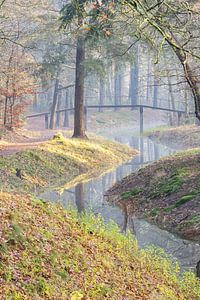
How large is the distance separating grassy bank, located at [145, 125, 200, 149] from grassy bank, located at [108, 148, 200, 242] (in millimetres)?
17725

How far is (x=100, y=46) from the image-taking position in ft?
82.8

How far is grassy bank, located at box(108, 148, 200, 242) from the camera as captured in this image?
488 inches

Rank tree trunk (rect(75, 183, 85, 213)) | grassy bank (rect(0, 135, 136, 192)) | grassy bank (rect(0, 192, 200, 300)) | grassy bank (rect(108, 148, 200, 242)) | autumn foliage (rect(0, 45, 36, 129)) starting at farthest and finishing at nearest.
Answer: autumn foliage (rect(0, 45, 36, 129)), grassy bank (rect(0, 135, 136, 192)), tree trunk (rect(75, 183, 85, 213)), grassy bank (rect(108, 148, 200, 242)), grassy bank (rect(0, 192, 200, 300))

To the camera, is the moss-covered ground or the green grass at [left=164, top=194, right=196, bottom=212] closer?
the moss-covered ground

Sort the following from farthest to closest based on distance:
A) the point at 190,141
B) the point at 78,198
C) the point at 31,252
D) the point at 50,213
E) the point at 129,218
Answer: the point at 190,141 → the point at 78,198 → the point at 129,218 → the point at 50,213 → the point at 31,252

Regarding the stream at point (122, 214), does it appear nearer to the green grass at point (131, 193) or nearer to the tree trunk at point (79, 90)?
the green grass at point (131, 193)

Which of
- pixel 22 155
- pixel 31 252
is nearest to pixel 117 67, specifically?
pixel 22 155

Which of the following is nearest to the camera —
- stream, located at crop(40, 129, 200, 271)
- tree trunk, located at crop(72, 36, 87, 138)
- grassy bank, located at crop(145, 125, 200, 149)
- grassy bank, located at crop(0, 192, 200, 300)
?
grassy bank, located at crop(0, 192, 200, 300)

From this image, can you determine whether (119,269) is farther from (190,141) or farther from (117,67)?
(190,141)

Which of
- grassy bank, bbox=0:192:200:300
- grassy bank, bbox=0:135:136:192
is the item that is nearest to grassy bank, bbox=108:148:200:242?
grassy bank, bbox=0:192:200:300

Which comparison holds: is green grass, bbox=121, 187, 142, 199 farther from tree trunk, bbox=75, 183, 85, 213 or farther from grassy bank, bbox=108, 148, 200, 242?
tree trunk, bbox=75, 183, 85, 213

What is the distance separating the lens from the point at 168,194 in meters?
14.5

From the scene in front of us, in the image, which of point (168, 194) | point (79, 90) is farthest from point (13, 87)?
point (168, 194)

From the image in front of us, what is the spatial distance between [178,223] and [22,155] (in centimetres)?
939
